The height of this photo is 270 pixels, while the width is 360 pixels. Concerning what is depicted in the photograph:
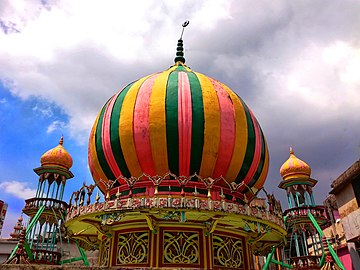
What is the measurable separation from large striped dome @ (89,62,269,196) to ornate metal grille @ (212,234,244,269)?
2.30 meters

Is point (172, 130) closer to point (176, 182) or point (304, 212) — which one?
point (176, 182)

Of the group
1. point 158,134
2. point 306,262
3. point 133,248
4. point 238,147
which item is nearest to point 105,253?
point 133,248

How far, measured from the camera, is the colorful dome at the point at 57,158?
20.0m

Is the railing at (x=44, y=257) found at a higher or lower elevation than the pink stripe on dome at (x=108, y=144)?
lower

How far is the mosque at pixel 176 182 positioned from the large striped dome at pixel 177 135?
0.04m

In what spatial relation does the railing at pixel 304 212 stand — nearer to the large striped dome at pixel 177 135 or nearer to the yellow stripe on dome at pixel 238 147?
the large striped dome at pixel 177 135

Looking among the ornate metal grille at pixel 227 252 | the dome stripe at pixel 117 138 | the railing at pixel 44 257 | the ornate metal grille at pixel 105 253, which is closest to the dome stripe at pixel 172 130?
the dome stripe at pixel 117 138

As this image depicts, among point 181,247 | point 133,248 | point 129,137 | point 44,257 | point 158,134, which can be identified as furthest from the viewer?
point 44,257

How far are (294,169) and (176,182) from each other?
11615 millimetres

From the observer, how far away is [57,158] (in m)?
20.1

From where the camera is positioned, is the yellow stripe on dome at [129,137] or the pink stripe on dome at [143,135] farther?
the yellow stripe on dome at [129,137]

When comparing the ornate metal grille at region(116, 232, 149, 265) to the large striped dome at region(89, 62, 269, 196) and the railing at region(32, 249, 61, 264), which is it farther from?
the railing at region(32, 249, 61, 264)

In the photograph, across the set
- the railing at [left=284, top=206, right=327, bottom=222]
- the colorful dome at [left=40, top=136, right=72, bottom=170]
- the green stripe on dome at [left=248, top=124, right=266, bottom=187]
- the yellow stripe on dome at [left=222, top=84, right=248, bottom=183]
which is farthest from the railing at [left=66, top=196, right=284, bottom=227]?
the colorful dome at [left=40, top=136, right=72, bottom=170]

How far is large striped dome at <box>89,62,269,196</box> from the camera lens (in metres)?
12.6
